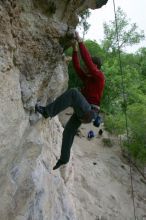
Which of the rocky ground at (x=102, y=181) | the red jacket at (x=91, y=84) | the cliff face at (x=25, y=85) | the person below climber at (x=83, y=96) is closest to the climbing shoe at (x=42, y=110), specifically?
the person below climber at (x=83, y=96)

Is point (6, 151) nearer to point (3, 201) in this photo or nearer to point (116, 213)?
point (3, 201)

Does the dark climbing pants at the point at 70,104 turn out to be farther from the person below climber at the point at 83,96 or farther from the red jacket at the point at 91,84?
the red jacket at the point at 91,84

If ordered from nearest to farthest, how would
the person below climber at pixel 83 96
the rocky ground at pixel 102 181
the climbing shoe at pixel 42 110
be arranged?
the person below climber at pixel 83 96 < the climbing shoe at pixel 42 110 < the rocky ground at pixel 102 181

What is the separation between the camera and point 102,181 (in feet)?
49.3

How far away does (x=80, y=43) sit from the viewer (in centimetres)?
641

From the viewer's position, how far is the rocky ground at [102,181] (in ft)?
41.4

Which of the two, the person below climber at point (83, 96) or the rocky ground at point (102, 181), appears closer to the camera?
the person below climber at point (83, 96)

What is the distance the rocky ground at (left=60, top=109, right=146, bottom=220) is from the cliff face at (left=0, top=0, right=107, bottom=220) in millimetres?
4109

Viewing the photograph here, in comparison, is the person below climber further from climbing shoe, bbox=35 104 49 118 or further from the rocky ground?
the rocky ground

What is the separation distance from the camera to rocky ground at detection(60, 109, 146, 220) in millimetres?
12622

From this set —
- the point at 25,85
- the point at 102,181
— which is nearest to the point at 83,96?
the point at 25,85

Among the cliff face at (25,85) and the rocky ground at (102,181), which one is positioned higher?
the cliff face at (25,85)

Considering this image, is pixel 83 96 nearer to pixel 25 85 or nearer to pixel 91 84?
pixel 91 84

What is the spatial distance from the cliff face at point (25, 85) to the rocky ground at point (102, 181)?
411cm
